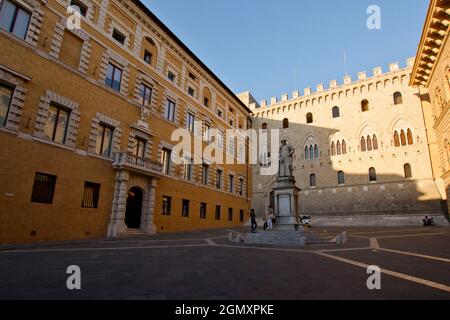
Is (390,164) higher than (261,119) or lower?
lower

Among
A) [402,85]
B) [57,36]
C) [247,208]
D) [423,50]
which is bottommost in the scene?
[247,208]

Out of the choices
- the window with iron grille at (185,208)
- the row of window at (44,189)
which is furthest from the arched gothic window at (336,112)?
the row of window at (44,189)

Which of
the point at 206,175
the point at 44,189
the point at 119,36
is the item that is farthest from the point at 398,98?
the point at 44,189

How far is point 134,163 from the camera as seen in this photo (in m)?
17.1

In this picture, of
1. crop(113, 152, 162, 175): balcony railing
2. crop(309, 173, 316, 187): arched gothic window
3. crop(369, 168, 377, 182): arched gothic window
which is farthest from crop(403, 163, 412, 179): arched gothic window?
crop(113, 152, 162, 175): balcony railing

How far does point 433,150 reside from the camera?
28.4m

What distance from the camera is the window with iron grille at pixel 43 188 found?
12.5 meters

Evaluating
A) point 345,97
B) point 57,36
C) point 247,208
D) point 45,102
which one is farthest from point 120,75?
point 345,97

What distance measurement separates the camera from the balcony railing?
16.3 m

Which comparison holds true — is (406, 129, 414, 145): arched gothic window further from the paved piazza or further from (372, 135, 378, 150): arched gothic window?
the paved piazza

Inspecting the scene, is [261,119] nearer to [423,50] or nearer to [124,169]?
[423,50]

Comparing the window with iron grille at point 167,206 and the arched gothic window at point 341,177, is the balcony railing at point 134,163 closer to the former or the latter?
the window with iron grille at point 167,206

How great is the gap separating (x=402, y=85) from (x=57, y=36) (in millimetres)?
36278

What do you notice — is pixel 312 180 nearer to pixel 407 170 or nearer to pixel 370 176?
pixel 370 176
